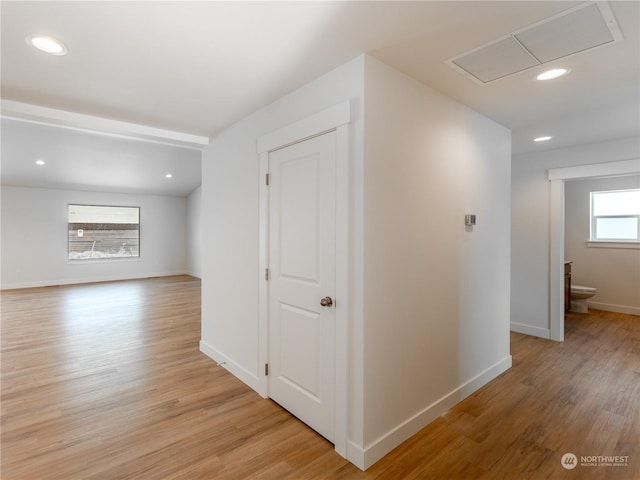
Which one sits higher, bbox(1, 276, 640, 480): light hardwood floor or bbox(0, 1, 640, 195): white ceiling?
bbox(0, 1, 640, 195): white ceiling

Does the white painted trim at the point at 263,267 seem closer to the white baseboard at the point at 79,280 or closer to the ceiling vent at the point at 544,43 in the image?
the ceiling vent at the point at 544,43

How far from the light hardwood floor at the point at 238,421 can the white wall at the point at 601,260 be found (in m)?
1.60

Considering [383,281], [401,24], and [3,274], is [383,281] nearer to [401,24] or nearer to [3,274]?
[401,24]

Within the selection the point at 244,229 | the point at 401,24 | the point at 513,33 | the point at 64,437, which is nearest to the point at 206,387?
the point at 64,437

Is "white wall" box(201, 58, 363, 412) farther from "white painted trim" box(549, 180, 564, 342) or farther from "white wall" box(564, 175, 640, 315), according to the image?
"white wall" box(564, 175, 640, 315)

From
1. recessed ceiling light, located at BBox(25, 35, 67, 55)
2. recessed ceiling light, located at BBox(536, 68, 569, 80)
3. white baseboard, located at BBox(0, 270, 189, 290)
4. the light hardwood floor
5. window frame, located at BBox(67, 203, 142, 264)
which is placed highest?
recessed ceiling light, located at BBox(536, 68, 569, 80)

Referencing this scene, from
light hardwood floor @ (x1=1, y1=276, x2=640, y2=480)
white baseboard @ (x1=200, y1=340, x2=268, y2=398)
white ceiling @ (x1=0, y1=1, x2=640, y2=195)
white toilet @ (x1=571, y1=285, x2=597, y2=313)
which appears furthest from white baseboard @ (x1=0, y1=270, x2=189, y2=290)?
white toilet @ (x1=571, y1=285, x2=597, y2=313)

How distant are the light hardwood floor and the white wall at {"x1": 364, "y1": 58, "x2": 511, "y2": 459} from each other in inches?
10.3

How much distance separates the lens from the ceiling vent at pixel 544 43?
1.56m

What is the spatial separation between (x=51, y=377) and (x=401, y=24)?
4110 millimetres

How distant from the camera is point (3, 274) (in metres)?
7.38

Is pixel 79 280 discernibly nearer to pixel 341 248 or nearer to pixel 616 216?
pixel 341 248

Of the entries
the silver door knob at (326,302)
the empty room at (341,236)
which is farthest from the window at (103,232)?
the silver door knob at (326,302)

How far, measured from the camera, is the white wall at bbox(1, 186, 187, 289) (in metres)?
7.47
